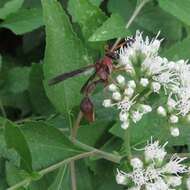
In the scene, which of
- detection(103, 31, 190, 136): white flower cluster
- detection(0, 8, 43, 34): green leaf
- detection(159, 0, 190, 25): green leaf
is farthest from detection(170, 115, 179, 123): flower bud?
detection(0, 8, 43, 34): green leaf

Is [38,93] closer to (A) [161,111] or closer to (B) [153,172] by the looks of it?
(A) [161,111]

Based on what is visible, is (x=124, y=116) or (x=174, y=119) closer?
(x=124, y=116)

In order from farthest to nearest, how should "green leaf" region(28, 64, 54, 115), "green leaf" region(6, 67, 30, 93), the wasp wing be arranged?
"green leaf" region(6, 67, 30, 93) → "green leaf" region(28, 64, 54, 115) → the wasp wing

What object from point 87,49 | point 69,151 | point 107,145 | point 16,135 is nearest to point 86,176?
point 107,145

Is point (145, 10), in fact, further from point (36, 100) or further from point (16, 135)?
point (16, 135)

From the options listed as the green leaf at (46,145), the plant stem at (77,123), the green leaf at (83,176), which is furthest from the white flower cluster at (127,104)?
the green leaf at (83,176)

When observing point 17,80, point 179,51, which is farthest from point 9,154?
point 179,51

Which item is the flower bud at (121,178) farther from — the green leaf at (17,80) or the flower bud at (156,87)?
the green leaf at (17,80)

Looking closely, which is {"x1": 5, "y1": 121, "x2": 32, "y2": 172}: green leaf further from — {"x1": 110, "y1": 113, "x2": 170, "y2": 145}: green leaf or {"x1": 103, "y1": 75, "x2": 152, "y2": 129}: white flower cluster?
{"x1": 110, "y1": 113, "x2": 170, "y2": 145}: green leaf
